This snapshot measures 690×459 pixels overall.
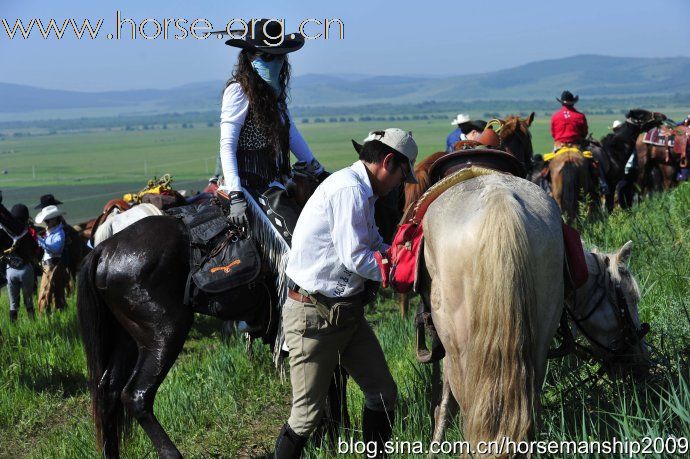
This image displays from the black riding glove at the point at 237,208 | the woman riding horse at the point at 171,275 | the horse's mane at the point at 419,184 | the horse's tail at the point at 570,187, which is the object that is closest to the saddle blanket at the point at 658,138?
the horse's tail at the point at 570,187

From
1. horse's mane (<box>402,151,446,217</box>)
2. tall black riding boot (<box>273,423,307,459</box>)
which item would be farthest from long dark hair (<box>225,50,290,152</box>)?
horse's mane (<box>402,151,446,217</box>)

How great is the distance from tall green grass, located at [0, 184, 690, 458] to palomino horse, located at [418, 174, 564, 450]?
0.35 metres

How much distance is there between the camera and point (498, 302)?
11.0ft

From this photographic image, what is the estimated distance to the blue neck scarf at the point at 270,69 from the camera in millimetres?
5434

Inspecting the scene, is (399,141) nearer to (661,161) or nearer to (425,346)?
(425,346)

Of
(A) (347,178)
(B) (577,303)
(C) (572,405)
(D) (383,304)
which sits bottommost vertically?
(D) (383,304)

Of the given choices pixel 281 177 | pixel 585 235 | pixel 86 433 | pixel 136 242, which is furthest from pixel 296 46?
pixel 585 235

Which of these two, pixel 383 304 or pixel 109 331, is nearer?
pixel 109 331

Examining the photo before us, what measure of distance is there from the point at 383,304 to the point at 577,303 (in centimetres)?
623

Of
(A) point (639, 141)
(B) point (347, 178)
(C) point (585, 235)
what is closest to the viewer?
(B) point (347, 178)

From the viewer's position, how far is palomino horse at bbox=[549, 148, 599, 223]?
11.3m

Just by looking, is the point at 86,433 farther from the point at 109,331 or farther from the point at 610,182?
the point at 610,182

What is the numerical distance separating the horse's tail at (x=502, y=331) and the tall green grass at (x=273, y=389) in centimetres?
33

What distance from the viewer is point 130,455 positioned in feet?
17.1
